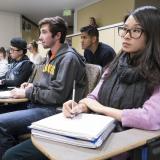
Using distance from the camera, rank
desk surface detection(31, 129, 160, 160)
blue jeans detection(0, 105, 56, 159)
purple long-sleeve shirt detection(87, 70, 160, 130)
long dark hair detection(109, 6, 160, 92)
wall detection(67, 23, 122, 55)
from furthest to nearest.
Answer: wall detection(67, 23, 122, 55) → blue jeans detection(0, 105, 56, 159) → long dark hair detection(109, 6, 160, 92) → purple long-sleeve shirt detection(87, 70, 160, 130) → desk surface detection(31, 129, 160, 160)

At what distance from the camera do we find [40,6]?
7.70m

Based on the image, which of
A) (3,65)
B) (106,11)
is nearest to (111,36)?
(3,65)

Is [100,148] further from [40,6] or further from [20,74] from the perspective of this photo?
[40,6]

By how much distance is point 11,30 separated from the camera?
878cm

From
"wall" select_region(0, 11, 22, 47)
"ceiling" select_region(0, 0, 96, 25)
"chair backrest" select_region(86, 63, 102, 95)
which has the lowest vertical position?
"chair backrest" select_region(86, 63, 102, 95)

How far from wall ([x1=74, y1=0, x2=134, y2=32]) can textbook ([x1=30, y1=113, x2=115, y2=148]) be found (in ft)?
17.0

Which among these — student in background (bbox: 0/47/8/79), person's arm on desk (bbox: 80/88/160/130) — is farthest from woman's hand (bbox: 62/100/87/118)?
student in background (bbox: 0/47/8/79)

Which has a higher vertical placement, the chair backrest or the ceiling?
the ceiling

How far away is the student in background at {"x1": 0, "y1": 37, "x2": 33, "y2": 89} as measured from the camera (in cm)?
258

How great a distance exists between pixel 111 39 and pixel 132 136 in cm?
226

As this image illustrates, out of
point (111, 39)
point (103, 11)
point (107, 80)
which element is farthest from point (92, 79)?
point (103, 11)

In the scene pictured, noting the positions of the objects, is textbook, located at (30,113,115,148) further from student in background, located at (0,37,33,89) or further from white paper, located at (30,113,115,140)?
student in background, located at (0,37,33,89)

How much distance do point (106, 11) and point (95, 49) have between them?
4.13 meters

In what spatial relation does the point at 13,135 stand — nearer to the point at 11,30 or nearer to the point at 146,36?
the point at 146,36
